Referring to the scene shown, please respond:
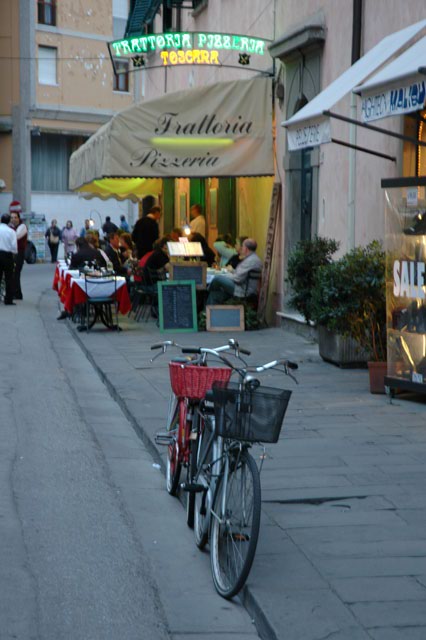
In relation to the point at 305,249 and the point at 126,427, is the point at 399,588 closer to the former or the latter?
the point at 126,427

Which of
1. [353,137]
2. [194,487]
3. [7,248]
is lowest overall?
[194,487]

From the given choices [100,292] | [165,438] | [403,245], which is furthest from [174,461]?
[100,292]

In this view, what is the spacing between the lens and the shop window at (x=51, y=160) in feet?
166

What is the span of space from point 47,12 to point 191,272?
34.6 m

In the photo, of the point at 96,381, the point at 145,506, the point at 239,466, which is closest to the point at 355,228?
the point at 96,381

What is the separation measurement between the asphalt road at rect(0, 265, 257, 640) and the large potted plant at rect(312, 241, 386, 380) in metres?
2.43

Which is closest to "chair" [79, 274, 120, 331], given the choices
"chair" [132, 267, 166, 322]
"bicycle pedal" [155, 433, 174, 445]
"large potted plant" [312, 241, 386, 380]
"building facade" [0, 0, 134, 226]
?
"chair" [132, 267, 166, 322]

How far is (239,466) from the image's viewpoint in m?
5.20

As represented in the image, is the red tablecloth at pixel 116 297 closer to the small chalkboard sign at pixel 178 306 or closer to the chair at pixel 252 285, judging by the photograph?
the small chalkboard sign at pixel 178 306

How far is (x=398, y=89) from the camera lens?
9.33 meters

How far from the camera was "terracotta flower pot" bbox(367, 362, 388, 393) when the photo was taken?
1046 cm

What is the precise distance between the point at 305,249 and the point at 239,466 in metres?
8.28

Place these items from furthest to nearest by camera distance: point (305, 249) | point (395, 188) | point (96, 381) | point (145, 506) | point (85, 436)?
point (305, 249)
point (96, 381)
point (395, 188)
point (85, 436)
point (145, 506)

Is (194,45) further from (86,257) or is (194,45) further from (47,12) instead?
(47,12)
